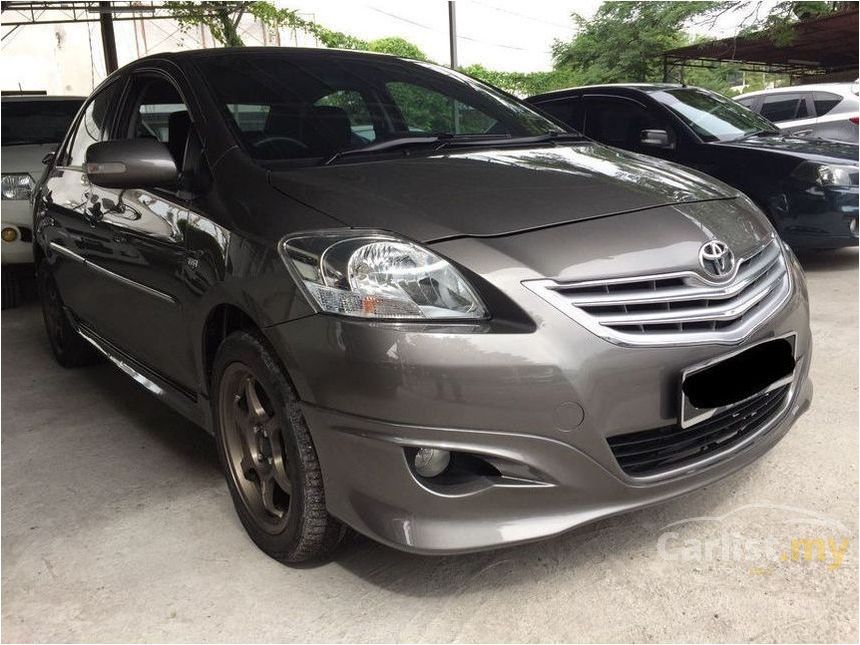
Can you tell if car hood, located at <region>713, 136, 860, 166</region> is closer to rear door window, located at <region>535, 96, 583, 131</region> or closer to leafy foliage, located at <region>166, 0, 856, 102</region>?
rear door window, located at <region>535, 96, 583, 131</region>

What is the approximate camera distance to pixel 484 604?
196cm

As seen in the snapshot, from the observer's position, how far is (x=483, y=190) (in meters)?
2.09

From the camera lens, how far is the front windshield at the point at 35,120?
5.98m

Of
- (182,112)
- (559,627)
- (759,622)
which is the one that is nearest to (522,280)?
(559,627)

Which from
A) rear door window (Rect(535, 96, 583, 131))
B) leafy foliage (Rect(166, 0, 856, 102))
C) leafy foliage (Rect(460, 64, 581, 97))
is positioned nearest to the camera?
rear door window (Rect(535, 96, 583, 131))

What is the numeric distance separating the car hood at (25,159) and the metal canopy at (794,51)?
13.5 m

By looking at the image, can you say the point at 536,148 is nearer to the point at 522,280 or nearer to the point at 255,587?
the point at 522,280

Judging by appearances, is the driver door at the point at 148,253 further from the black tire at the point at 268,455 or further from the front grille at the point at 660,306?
the front grille at the point at 660,306

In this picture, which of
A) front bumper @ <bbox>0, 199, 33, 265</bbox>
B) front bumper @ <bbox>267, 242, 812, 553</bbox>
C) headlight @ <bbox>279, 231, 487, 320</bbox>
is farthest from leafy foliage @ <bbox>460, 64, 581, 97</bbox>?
front bumper @ <bbox>267, 242, 812, 553</bbox>

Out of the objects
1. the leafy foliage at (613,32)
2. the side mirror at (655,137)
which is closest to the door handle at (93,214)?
the side mirror at (655,137)

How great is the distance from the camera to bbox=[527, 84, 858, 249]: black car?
205 inches

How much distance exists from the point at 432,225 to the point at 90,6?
19.6 meters

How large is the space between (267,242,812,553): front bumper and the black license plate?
0.04 meters

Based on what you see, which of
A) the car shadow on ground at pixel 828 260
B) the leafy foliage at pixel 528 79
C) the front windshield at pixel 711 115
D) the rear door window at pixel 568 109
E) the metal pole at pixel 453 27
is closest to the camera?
the car shadow on ground at pixel 828 260
